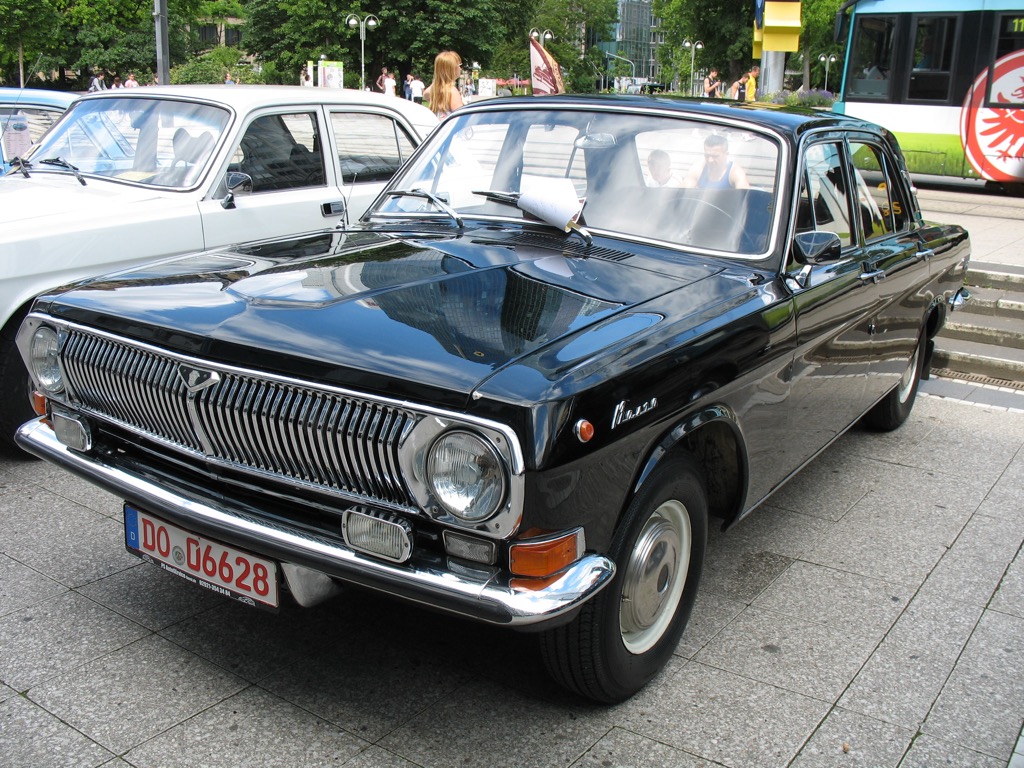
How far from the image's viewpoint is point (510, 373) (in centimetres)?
265

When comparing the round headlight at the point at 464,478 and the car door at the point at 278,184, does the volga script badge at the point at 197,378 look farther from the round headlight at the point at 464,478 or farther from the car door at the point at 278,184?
the car door at the point at 278,184

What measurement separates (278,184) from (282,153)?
217mm

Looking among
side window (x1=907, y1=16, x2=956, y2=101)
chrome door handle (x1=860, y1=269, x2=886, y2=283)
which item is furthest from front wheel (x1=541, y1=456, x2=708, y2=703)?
side window (x1=907, y1=16, x2=956, y2=101)

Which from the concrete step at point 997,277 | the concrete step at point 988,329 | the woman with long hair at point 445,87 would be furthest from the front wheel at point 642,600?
the concrete step at point 997,277

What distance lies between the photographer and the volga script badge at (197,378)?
2.95m

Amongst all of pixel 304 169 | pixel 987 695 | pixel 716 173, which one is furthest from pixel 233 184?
pixel 987 695

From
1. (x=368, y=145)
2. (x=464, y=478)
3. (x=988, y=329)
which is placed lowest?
(x=988, y=329)

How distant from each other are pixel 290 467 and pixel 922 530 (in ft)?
10.5

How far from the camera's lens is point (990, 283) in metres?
8.66

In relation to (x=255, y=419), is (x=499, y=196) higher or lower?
higher

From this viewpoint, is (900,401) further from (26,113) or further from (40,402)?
(26,113)

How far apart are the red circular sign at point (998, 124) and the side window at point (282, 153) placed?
1344 centimetres

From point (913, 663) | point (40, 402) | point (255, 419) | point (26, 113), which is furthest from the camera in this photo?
point (26, 113)

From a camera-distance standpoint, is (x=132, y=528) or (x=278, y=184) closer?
(x=132, y=528)
